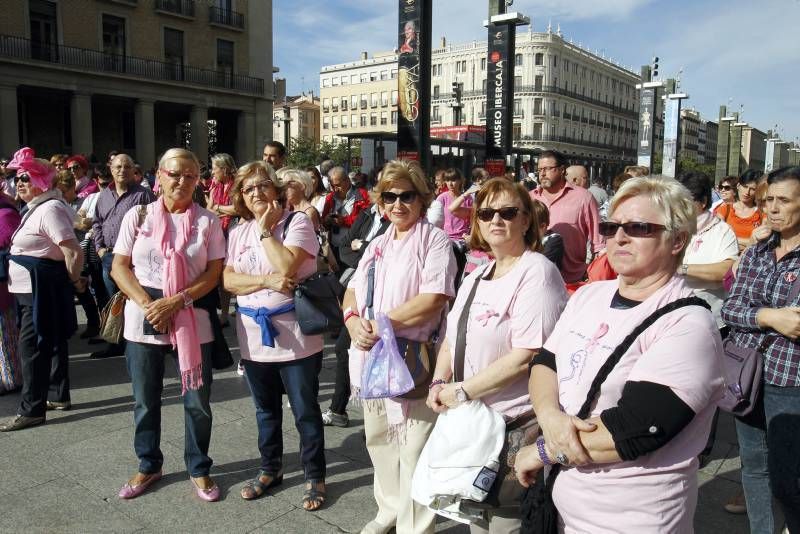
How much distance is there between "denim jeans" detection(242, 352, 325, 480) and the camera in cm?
331

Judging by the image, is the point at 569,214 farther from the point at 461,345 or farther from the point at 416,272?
the point at 461,345

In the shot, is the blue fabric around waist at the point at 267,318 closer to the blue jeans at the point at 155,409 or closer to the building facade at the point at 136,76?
the blue jeans at the point at 155,409

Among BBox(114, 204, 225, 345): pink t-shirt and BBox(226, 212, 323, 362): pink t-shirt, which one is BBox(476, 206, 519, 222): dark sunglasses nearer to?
A: BBox(226, 212, 323, 362): pink t-shirt

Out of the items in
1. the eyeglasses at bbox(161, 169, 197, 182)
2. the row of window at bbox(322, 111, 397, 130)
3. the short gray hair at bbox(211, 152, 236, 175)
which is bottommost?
the eyeglasses at bbox(161, 169, 197, 182)

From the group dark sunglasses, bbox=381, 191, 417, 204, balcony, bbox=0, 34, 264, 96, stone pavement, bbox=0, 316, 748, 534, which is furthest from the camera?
balcony, bbox=0, 34, 264, 96

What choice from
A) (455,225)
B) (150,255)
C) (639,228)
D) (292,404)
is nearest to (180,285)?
(150,255)

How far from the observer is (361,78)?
309 feet

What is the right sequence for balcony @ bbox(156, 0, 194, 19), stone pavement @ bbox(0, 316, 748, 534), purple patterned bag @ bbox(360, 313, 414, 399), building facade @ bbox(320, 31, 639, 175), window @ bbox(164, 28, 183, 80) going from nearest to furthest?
1. purple patterned bag @ bbox(360, 313, 414, 399)
2. stone pavement @ bbox(0, 316, 748, 534)
3. balcony @ bbox(156, 0, 194, 19)
4. window @ bbox(164, 28, 183, 80)
5. building facade @ bbox(320, 31, 639, 175)

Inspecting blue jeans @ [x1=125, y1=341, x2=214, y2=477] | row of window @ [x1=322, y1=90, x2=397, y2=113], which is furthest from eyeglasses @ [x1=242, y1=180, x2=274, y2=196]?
row of window @ [x1=322, y1=90, x2=397, y2=113]

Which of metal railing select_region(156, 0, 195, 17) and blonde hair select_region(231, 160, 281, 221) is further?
metal railing select_region(156, 0, 195, 17)

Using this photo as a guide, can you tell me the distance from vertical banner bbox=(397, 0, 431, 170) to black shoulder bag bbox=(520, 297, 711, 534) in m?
9.03

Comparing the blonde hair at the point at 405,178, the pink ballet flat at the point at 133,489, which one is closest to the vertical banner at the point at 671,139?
the blonde hair at the point at 405,178

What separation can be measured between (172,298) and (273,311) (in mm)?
537

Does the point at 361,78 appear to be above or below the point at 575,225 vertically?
above
